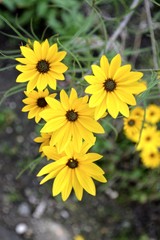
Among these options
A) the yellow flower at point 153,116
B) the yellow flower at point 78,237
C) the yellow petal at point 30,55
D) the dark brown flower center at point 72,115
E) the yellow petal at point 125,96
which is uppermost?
the yellow flower at point 153,116

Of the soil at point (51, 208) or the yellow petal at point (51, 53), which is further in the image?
the soil at point (51, 208)

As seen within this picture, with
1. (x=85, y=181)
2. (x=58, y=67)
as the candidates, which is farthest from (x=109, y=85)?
(x=85, y=181)

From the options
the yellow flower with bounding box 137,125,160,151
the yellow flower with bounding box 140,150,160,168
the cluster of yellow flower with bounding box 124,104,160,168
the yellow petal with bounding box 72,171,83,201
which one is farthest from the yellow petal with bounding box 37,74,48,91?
the yellow flower with bounding box 140,150,160,168

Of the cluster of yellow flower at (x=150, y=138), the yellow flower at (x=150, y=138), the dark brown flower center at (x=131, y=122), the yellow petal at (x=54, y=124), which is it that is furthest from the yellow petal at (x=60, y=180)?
the yellow flower at (x=150, y=138)

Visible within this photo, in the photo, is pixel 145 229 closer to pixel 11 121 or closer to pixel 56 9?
pixel 11 121

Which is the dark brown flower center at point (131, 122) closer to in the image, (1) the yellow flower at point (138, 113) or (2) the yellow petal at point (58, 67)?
(1) the yellow flower at point (138, 113)

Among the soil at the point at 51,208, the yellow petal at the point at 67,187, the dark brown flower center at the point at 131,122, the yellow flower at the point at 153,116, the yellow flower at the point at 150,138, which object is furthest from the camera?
the soil at the point at 51,208

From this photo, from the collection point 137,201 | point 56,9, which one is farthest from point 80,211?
point 56,9
